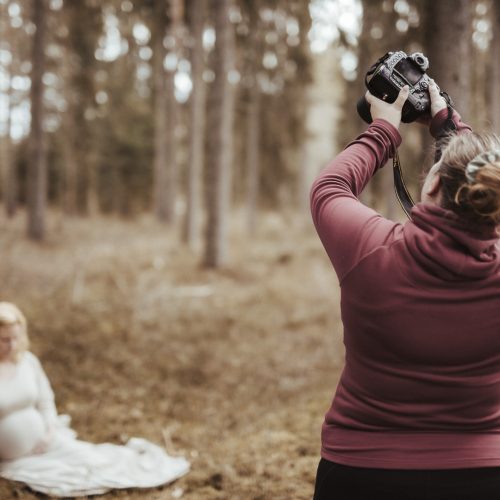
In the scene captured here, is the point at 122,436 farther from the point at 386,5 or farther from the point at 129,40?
the point at 129,40

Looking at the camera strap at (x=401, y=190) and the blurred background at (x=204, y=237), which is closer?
the camera strap at (x=401, y=190)

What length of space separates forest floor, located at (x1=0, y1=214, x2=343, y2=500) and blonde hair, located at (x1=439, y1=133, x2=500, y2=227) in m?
2.95

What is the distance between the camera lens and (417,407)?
5.56 feet

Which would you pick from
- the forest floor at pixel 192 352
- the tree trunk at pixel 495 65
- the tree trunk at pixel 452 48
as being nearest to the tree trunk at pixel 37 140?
the forest floor at pixel 192 352

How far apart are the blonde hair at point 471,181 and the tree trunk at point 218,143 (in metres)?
10.1

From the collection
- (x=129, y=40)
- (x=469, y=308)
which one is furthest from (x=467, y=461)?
(x=129, y=40)

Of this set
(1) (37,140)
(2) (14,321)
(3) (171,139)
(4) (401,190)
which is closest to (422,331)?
(4) (401,190)

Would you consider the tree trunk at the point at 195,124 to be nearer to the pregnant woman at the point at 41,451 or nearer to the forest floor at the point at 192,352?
the forest floor at the point at 192,352

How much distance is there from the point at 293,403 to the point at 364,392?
4714mm

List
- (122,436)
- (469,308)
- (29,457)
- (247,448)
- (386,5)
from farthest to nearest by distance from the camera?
(386,5)
(122,436)
(247,448)
(29,457)
(469,308)

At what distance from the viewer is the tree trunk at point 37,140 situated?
46.3ft

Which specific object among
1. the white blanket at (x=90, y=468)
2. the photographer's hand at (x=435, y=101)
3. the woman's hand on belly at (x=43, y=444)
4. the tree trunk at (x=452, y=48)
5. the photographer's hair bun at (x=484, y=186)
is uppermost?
the tree trunk at (x=452, y=48)

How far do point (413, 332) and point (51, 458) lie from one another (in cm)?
357

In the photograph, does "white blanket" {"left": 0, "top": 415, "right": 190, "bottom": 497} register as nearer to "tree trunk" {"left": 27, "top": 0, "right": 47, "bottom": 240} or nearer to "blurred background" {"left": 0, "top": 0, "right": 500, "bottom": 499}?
"blurred background" {"left": 0, "top": 0, "right": 500, "bottom": 499}
